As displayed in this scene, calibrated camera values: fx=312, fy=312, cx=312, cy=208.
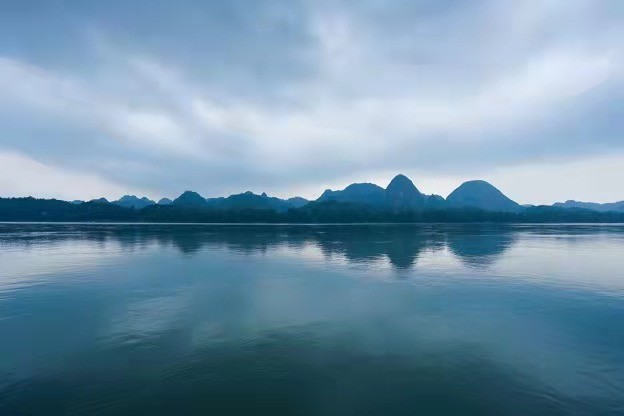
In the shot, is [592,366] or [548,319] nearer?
[592,366]

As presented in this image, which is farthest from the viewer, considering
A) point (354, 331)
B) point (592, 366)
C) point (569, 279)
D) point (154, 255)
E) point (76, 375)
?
point (154, 255)

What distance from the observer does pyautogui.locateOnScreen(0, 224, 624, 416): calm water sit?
14.3 m

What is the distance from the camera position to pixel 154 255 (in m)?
64.5

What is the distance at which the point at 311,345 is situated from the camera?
66.2 feet

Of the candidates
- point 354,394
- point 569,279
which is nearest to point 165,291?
point 354,394

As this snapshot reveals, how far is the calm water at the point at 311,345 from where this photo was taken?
14.3 m

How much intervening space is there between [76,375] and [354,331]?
1673 cm

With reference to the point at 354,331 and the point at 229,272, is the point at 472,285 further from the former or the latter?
the point at 229,272

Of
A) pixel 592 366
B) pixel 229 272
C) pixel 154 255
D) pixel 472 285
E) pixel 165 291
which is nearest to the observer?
pixel 592 366

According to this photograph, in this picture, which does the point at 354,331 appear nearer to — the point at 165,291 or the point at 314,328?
the point at 314,328

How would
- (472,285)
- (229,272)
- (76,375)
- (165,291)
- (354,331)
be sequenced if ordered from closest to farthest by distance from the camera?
1. (76,375)
2. (354,331)
3. (165,291)
4. (472,285)
5. (229,272)

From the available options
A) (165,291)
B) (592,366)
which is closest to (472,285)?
(592,366)

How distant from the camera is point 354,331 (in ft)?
74.5

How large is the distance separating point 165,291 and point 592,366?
3668cm
